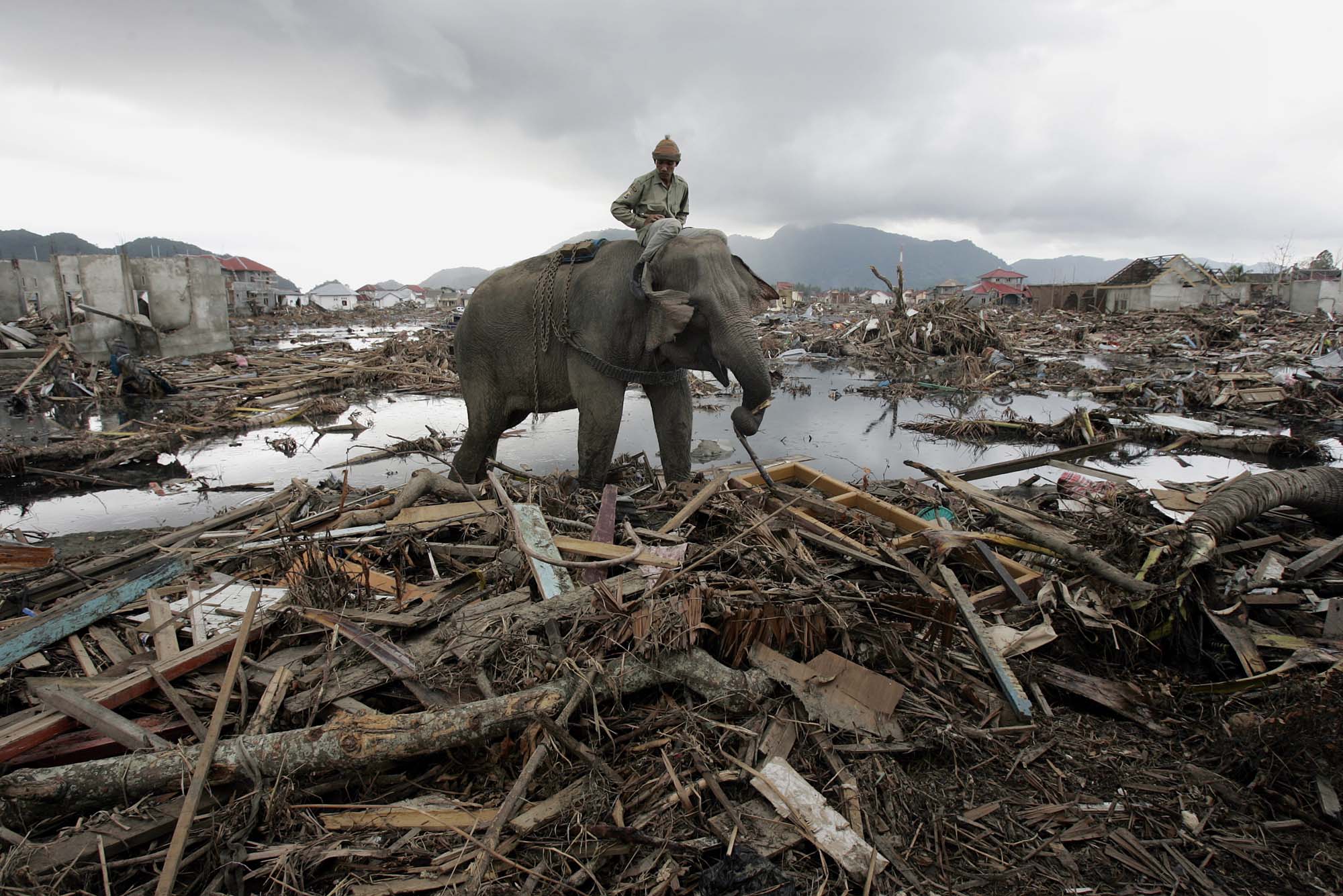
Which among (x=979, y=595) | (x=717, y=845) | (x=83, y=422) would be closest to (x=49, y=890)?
(x=717, y=845)

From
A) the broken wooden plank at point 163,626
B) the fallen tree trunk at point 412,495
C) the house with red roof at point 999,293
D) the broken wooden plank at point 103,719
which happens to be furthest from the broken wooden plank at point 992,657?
the house with red roof at point 999,293

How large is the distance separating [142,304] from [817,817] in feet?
72.9

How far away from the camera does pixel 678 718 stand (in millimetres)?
2553

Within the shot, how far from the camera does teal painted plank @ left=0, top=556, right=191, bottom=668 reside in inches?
112

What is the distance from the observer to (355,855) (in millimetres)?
2068

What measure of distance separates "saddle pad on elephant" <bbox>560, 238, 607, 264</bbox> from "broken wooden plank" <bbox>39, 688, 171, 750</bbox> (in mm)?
→ 4101

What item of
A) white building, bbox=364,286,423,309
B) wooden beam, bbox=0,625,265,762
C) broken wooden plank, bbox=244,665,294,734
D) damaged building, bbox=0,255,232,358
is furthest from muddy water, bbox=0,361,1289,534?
white building, bbox=364,286,423,309

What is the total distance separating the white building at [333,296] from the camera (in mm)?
83125

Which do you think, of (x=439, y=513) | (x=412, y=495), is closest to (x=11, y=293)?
(x=412, y=495)

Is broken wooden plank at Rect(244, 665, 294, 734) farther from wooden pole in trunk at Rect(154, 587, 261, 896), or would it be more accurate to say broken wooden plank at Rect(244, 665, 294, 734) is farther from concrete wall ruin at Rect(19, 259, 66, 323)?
concrete wall ruin at Rect(19, 259, 66, 323)

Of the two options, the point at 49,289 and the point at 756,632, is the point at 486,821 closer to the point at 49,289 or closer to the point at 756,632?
the point at 756,632

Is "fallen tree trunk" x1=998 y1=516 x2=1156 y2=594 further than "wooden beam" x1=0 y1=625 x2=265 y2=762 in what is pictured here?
Yes

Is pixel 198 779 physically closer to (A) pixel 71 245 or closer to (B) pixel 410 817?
(B) pixel 410 817

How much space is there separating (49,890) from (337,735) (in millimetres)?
813
